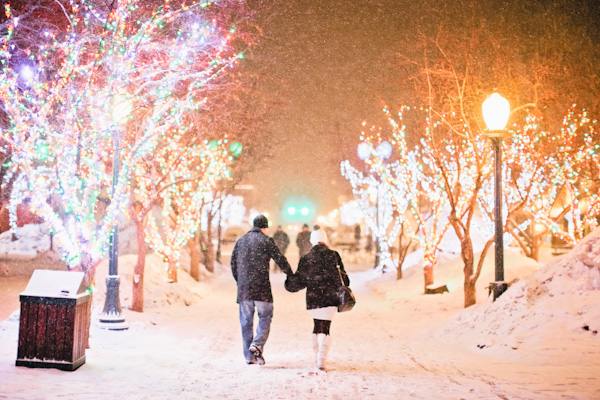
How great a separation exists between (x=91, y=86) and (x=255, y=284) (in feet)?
15.4

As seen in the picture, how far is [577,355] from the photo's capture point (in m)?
9.33

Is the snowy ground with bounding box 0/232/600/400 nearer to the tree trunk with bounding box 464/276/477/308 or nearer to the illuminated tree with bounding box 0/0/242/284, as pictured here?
the tree trunk with bounding box 464/276/477/308

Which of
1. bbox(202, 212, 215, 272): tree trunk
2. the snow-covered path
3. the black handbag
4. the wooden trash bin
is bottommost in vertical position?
the snow-covered path

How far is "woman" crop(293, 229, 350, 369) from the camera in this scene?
879cm

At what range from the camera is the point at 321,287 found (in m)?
8.84

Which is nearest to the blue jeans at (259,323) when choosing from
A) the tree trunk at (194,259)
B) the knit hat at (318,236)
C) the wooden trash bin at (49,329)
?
the knit hat at (318,236)

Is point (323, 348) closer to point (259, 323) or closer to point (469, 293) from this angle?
point (259, 323)

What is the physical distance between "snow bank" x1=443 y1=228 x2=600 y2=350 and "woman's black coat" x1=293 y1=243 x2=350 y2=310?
3407 mm

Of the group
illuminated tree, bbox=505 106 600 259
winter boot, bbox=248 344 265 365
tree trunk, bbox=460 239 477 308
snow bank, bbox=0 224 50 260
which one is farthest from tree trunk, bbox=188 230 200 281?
winter boot, bbox=248 344 265 365

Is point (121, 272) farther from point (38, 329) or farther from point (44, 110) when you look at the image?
point (38, 329)

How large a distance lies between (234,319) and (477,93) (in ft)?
25.7

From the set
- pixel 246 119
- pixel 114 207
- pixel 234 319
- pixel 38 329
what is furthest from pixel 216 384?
pixel 246 119

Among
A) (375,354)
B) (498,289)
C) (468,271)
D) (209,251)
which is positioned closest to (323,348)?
(375,354)

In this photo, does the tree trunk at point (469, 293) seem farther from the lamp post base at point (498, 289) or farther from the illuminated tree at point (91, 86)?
the illuminated tree at point (91, 86)
